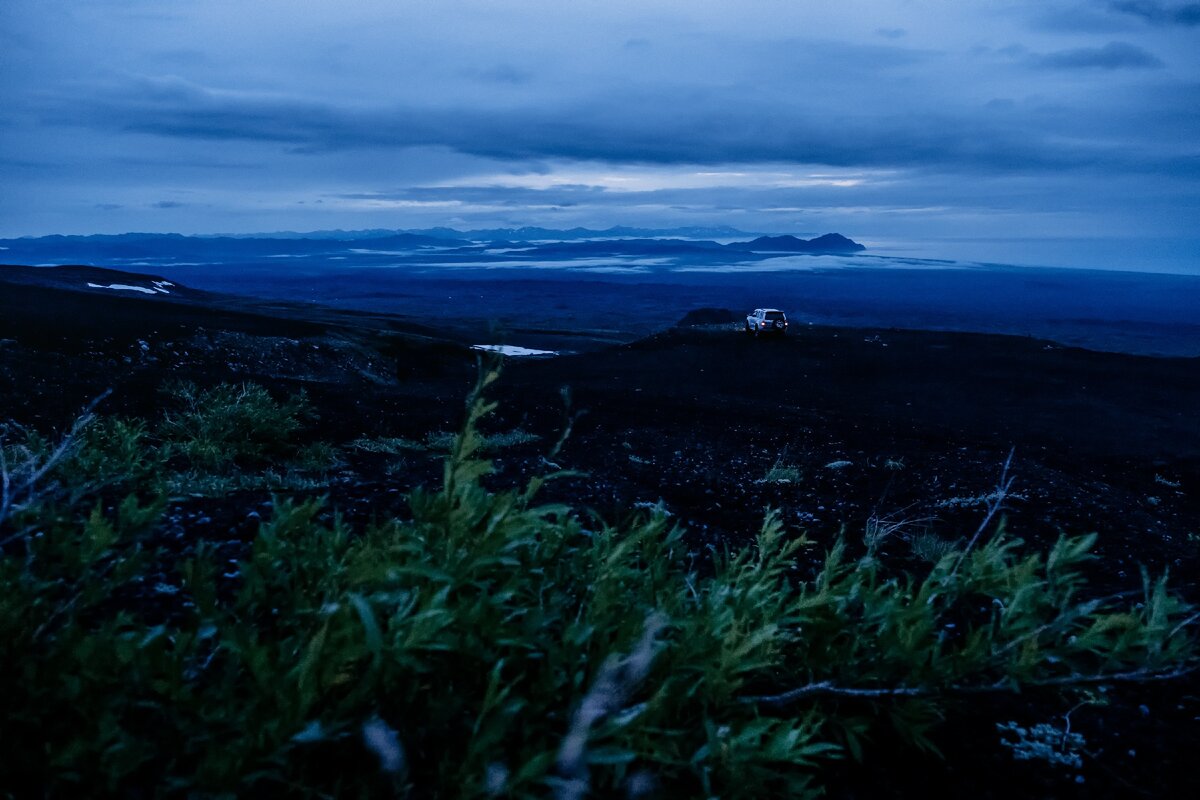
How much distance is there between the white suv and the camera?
124 ft

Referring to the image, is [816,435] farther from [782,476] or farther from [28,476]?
[28,476]

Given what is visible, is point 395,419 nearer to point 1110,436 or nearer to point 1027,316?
point 1110,436

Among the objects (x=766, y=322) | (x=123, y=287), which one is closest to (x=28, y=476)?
(x=766, y=322)

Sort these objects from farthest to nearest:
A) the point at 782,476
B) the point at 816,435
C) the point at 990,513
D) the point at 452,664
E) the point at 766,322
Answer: the point at 766,322, the point at 816,435, the point at 782,476, the point at 990,513, the point at 452,664

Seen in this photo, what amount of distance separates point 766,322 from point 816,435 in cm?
2589

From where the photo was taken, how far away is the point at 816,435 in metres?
12.8

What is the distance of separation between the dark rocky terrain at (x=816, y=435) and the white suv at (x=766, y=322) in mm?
2823

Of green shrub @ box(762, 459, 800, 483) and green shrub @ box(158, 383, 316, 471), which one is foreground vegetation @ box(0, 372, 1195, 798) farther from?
green shrub @ box(158, 383, 316, 471)

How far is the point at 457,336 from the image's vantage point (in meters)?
66.0

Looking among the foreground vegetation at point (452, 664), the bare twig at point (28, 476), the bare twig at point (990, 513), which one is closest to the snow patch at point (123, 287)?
the bare twig at point (28, 476)

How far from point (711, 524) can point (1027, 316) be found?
184160 mm

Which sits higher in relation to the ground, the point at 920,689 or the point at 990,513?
the point at 990,513

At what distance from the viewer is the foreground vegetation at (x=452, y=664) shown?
6.36ft

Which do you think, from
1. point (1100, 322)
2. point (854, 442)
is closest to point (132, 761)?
point (854, 442)
